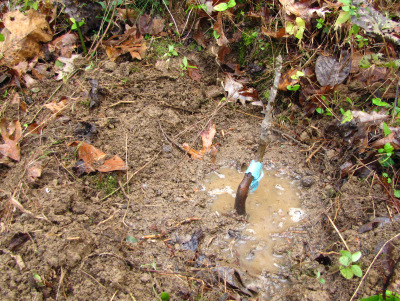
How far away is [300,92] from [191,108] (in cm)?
93

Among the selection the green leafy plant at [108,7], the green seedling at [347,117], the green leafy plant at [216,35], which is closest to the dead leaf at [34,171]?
the green leafy plant at [108,7]

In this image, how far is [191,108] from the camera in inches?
109

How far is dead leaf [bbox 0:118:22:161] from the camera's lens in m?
2.32

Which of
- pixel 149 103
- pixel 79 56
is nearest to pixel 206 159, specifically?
pixel 149 103

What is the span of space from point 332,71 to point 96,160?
197 cm

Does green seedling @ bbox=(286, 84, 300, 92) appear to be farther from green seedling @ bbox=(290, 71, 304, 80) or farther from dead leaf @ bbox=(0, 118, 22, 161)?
dead leaf @ bbox=(0, 118, 22, 161)

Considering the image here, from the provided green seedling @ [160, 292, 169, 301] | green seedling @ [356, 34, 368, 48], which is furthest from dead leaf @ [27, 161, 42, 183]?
green seedling @ [356, 34, 368, 48]

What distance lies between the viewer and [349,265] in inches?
67.5

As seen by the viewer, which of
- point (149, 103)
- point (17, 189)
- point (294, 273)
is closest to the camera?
point (294, 273)

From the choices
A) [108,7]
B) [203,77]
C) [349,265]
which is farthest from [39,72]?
[349,265]

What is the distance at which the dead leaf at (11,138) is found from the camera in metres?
2.32

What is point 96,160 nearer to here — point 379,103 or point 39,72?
point 39,72

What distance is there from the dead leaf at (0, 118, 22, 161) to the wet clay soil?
0.08 metres

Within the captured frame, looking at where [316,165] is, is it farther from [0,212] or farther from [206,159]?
[0,212]
